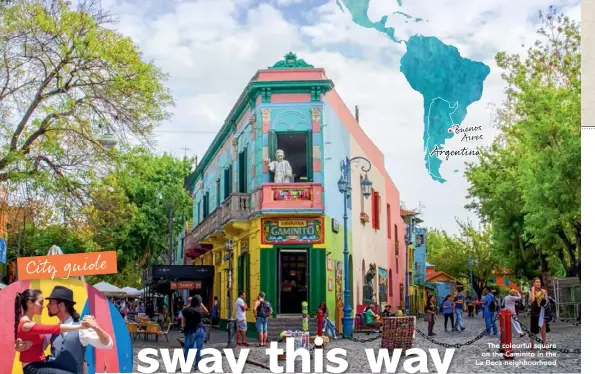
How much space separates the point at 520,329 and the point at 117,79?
27.4 feet

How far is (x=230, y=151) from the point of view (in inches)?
792

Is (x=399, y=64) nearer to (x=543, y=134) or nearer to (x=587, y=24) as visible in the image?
(x=587, y=24)

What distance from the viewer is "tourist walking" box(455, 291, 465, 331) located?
18.2 meters

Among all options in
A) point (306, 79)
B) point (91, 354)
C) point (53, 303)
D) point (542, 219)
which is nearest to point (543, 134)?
point (542, 219)

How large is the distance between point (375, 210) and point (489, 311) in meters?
3.15

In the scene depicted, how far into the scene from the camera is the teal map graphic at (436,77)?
1408 centimetres

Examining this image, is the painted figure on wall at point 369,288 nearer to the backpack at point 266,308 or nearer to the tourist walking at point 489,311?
the tourist walking at point 489,311

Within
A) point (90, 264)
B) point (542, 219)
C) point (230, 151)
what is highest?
point (230, 151)

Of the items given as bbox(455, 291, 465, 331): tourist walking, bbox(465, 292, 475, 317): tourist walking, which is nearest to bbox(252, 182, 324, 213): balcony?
bbox(455, 291, 465, 331): tourist walking

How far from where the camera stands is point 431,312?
717 inches

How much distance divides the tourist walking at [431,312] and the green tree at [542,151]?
2371 millimetres

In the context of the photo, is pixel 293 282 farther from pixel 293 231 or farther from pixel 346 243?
pixel 346 243

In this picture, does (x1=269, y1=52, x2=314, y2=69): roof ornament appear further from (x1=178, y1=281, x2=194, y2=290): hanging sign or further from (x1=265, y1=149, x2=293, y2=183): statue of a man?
(x1=178, y1=281, x2=194, y2=290): hanging sign

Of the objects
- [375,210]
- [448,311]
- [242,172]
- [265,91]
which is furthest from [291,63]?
[448,311]
